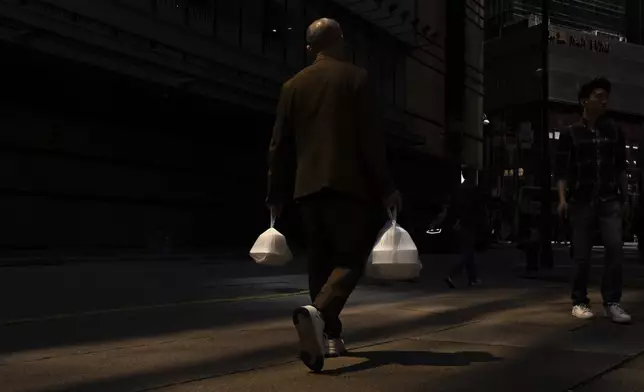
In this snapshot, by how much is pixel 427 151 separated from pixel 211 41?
47.8 feet

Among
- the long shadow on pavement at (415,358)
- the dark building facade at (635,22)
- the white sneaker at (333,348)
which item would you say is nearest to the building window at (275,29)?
the long shadow on pavement at (415,358)

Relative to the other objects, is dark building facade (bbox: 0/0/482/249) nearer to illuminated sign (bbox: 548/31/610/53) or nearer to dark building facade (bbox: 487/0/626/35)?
illuminated sign (bbox: 548/31/610/53)

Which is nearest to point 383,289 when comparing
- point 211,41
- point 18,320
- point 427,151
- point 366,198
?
point 18,320

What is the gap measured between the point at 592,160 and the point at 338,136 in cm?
307

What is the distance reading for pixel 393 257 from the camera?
13.7 ft

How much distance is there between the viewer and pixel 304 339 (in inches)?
156

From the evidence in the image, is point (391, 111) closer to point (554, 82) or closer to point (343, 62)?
point (343, 62)

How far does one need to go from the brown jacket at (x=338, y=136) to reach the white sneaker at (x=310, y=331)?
70cm

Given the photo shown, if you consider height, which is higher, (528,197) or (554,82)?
(554,82)

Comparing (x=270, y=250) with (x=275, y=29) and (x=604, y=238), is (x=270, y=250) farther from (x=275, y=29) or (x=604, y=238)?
(x=275, y=29)

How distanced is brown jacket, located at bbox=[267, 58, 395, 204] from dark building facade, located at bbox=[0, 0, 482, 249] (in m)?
10.3

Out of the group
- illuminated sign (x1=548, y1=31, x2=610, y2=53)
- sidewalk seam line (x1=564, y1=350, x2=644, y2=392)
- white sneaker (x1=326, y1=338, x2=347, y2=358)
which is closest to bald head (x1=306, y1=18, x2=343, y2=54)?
white sneaker (x1=326, y1=338, x2=347, y2=358)

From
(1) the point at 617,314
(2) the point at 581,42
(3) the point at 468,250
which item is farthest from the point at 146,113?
(2) the point at 581,42

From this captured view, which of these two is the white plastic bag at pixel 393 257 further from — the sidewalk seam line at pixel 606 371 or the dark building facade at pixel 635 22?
the dark building facade at pixel 635 22
